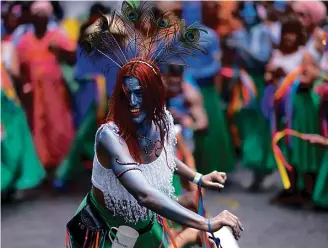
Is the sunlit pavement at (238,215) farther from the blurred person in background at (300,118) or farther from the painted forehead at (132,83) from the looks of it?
the painted forehead at (132,83)

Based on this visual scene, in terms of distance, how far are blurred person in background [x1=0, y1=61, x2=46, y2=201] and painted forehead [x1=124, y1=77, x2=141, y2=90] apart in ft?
9.07

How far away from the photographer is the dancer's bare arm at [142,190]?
2088 millimetres

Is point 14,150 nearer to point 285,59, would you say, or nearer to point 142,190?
point 285,59

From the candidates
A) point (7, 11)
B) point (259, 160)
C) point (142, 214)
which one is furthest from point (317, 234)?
point (7, 11)

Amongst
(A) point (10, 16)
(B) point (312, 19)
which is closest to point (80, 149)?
(A) point (10, 16)

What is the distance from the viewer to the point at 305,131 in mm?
4891

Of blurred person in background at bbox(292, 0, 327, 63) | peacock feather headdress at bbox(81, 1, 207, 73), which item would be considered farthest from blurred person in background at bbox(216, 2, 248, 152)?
peacock feather headdress at bbox(81, 1, 207, 73)

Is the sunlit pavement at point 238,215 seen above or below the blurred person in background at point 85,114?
below

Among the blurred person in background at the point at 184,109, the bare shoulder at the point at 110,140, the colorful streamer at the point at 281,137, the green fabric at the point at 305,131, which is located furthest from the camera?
the green fabric at the point at 305,131

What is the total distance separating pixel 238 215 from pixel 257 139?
936mm

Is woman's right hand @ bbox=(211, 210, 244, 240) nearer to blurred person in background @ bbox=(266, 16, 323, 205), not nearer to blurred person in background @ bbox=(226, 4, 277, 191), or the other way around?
blurred person in background @ bbox=(266, 16, 323, 205)

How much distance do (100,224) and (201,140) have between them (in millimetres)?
2790

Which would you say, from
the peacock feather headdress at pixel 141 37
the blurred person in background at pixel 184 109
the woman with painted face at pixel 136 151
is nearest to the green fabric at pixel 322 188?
the blurred person in background at pixel 184 109

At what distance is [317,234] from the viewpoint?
4.17m
